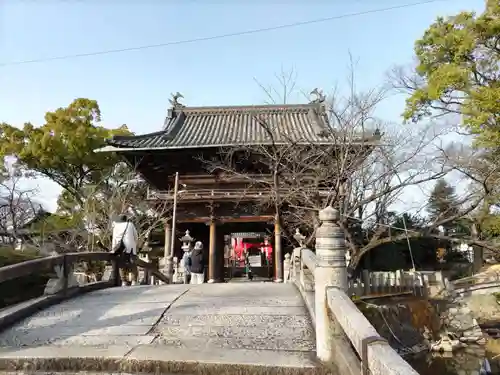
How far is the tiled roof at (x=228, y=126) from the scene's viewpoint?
697 inches

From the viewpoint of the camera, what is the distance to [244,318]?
213 inches

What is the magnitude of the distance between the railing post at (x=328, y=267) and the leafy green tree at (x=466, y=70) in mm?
7434

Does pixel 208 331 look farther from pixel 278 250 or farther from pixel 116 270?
pixel 278 250

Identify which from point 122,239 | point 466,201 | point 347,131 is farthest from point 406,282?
point 122,239

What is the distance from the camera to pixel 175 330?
492cm

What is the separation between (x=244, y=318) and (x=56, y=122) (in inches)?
1004

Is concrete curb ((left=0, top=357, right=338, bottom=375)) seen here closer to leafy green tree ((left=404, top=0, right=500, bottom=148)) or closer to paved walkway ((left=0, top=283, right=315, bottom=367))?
paved walkway ((left=0, top=283, right=315, bottom=367))

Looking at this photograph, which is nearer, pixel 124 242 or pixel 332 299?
pixel 332 299

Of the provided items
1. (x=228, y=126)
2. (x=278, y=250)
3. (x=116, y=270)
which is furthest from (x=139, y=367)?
(x=228, y=126)

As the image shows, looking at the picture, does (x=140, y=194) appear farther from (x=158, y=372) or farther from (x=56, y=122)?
(x=158, y=372)

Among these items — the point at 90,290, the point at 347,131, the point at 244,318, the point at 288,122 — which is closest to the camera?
the point at 244,318

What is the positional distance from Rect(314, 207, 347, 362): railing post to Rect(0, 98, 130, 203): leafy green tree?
24.1 m

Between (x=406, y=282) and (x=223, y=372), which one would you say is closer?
(x=223, y=372)

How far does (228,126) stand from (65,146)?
38.9 feet
